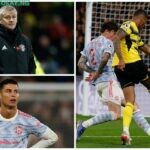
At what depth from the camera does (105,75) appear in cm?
795

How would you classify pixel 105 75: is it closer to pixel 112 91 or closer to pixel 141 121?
pixel 112 91

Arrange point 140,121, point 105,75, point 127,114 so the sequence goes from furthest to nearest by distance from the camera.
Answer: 1. point 105,75
2. point 140,121
3. point 127,114

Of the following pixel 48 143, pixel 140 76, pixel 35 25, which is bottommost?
pixel 48 143

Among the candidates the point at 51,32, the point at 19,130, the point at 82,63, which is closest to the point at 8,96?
the point at 19,130

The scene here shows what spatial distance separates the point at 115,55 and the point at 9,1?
3.79ft

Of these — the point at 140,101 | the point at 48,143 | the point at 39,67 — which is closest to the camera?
the point at 48,143

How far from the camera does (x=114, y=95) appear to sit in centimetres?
795

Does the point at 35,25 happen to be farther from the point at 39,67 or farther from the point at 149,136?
the point at 149,136

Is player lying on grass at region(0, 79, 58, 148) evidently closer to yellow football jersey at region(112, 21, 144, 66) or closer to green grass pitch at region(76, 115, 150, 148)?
green grass pitch at region(76, 115, 150, 148)

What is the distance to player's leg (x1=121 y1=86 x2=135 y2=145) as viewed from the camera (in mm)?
7609

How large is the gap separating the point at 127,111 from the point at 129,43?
2.21 feet

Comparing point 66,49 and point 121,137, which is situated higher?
point 66,49

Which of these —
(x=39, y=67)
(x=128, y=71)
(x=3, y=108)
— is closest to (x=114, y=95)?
(x=128, y=71)

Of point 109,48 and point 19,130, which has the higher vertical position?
point 109,48
